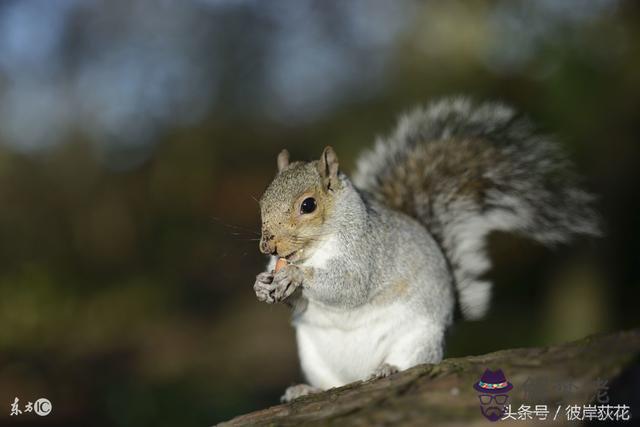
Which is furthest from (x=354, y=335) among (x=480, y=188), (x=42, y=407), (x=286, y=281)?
(x=42, y=407)

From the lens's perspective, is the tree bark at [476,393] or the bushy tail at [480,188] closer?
the tree bark at [476,393]

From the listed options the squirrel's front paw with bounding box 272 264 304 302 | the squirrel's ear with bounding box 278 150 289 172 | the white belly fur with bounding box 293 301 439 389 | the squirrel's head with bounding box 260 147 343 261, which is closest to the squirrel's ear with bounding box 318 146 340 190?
the squirrel's head with bounding box 260 147 343 261

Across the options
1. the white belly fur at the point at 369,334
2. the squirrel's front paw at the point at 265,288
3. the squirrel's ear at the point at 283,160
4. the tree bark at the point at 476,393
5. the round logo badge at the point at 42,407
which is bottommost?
the round logo badge at the point at 42,407

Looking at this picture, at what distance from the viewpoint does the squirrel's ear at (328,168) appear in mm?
2139

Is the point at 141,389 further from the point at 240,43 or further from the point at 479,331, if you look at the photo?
the point at 240,43

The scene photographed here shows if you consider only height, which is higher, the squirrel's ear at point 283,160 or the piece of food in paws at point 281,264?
the squirrel's ear at point 283,160

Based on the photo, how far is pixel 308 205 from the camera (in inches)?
80.7

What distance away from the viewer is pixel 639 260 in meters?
4.95

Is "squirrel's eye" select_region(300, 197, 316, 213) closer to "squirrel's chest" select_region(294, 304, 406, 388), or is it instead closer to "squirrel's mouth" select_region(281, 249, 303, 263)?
"squirrel's mouth" select_region(281, 249, 303, 263)

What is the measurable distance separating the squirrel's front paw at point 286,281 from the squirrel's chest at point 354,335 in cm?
19

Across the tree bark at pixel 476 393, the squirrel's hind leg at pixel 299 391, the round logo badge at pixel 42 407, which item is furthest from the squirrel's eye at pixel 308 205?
the round logo badge at pixel 42 407

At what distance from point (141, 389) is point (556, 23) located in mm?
3872

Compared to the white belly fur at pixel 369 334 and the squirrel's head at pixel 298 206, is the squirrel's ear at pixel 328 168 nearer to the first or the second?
the squirrel's head at pixel 298 206

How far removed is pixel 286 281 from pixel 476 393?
0.66 m
